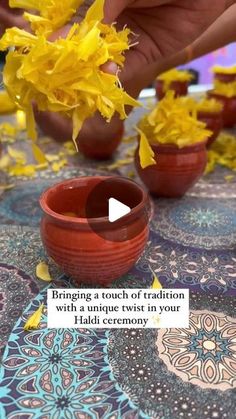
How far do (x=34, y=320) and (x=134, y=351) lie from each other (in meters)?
0.10

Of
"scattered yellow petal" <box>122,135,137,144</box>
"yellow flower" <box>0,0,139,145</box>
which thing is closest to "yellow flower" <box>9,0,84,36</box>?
"yellow flower" <box>0,0,139,145</box>

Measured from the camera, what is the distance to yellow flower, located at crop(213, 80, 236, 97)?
1.01 meters

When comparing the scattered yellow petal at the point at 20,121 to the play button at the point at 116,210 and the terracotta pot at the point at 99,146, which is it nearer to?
the terracotta pot at the point at 99,146

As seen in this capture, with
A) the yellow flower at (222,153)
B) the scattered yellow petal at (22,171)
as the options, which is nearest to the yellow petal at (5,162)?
the scattered yellow petal at (22,171)

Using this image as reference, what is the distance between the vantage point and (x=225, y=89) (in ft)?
3.35

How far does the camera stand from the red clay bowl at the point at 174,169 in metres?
0.67

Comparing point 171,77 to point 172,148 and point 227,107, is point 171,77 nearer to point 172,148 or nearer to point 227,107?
point 227,107

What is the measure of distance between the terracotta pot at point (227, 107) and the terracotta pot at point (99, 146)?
0.86 feet

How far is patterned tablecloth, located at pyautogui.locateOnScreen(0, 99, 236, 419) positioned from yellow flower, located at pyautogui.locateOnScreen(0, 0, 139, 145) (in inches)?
7.2

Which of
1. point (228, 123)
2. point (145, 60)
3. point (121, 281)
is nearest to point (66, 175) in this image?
point (145, 60)

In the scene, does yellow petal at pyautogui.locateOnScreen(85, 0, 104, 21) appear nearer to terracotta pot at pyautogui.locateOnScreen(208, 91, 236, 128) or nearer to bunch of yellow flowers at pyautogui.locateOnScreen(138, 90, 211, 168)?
bunch of yellow flowers at pyautogui.locateOnScreen(138, 90, 211, 168)

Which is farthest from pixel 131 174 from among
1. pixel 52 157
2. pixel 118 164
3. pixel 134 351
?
pixel 134 351

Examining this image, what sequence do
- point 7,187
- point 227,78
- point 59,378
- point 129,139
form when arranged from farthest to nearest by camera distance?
point 227,78 → point 129,139 → point 7,187 → point 59,378

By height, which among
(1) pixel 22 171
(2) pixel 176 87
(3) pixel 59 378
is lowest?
(2) pixel 176 87
